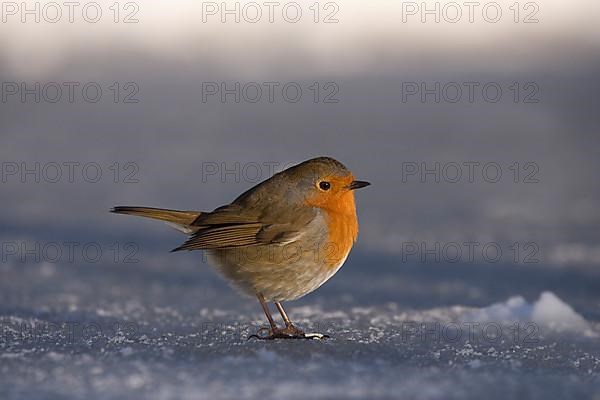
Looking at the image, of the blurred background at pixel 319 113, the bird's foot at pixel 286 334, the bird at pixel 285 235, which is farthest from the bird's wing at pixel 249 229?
the blurred background at pixel 319 113

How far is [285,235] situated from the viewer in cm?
535

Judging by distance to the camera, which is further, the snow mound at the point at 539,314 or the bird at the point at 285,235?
the snow mound at the point at 539,314

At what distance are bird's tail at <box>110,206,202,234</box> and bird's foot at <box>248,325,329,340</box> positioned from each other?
780mm

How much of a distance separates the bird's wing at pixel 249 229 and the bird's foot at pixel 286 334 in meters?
0.48

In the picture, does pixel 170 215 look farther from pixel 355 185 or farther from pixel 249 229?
pixel 355 185

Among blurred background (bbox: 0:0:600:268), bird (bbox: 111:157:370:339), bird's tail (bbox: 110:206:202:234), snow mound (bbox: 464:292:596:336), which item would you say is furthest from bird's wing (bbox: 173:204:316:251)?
blurred background (bbox: 0:0:600:268)

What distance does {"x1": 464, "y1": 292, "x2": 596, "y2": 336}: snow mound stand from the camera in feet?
18.8

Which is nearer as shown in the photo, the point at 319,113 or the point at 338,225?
the point at 338,225

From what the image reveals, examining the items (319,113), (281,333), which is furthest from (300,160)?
(281,333)

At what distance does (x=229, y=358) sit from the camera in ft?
13.8

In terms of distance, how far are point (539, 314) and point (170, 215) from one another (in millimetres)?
2287

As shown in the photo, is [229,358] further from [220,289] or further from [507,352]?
[220,289]

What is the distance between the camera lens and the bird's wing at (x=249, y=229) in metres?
5.36

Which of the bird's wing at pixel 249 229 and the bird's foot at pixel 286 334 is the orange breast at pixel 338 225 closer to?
the bird's wing at pixel 249 229
